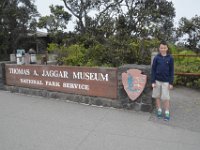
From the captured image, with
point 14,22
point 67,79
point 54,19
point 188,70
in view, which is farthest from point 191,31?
point 14,22

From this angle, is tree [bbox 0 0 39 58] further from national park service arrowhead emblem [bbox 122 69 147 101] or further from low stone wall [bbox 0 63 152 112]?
national park service arrowhead emblem [bbox 122 69 147 101]

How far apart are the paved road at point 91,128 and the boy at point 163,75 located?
0.53m

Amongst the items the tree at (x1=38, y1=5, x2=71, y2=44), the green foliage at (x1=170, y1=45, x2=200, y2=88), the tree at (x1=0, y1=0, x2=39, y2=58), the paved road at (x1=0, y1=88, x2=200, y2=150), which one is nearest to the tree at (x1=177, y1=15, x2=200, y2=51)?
the green foliage at (x1=170, y1=45, x2=200, y2=88)

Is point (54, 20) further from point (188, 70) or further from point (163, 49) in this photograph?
point (163, 49)

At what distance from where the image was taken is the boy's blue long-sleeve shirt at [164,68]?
210 inches

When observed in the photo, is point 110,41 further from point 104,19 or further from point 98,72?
point 98,72

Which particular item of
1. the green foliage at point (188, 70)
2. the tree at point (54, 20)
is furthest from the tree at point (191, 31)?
the tree at point (54, 20)

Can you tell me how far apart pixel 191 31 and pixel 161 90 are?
1281cm

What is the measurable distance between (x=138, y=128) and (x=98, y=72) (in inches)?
78.8

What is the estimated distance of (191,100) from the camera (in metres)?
7.05

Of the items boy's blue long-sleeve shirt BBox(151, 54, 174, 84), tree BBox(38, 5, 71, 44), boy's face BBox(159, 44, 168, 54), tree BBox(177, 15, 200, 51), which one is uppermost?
tree BBox(38, 5, 71, 44)

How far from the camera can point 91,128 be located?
5047mm

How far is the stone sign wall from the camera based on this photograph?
6.42 m

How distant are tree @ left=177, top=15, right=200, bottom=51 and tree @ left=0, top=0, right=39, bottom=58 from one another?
18090mm
